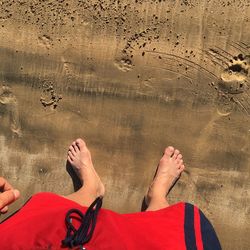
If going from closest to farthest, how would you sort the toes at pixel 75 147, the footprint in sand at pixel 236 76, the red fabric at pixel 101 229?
the red fabric at pixel 101 229 → the footprint in sand at pixel 236 76 → the toes at pixel 75 147

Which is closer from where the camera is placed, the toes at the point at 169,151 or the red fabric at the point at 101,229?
the red fabric at the point at 101,229

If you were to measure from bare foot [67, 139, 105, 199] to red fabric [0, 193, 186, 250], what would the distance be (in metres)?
0.20

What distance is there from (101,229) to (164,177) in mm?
583

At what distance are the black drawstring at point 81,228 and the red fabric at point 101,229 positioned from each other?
0.07 ft

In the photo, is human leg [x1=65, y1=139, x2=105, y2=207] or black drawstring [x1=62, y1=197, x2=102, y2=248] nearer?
black drawstring [x1=62, y1=197, x2=102, y2=248]

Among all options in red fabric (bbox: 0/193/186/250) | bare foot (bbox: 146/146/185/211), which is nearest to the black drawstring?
red fabric (bbox: 0/193/186/250)

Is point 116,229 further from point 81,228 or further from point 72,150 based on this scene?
point 72,150

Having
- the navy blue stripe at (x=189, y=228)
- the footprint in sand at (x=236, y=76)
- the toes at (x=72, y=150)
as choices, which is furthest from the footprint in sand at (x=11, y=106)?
the footprint in sand at (x=236, y=76)

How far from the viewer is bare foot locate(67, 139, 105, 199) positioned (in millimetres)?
2240

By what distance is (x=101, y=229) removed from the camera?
5.88 feet

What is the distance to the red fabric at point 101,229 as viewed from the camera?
170cm

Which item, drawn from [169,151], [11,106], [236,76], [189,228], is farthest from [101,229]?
[236,76]

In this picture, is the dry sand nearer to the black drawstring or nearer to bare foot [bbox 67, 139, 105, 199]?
bare foot [bbox 67, 139, 105, 199]

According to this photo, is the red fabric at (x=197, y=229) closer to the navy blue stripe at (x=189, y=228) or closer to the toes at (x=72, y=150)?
the navy blue stripe at (x=189, y=228)
